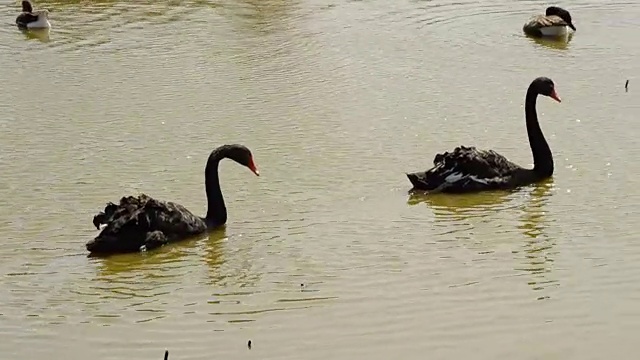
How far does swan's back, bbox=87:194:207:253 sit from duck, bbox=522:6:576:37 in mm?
8372

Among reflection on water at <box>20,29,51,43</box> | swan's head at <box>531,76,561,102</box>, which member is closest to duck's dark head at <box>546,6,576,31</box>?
swan's head at <box>531,76,561,102</box>

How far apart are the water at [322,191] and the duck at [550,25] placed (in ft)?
0.88

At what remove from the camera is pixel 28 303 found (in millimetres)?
6816

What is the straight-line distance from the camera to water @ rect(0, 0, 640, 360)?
6.23 meters

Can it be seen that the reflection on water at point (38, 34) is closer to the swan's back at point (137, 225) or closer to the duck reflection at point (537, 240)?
the swan's back at point (137, 225)

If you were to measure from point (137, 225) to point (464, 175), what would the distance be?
2.60 metres

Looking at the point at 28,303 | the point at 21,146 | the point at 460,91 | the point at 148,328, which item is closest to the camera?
the point at 148,328

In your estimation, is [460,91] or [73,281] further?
[460,91]

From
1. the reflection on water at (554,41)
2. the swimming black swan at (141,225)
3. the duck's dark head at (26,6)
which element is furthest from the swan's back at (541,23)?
the swimming black swan at (141,225)

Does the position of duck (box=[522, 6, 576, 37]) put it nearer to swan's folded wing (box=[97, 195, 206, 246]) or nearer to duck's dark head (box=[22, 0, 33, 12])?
duck's dark head (box=[22, 0, 33, 12])

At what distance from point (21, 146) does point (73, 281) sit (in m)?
3.61

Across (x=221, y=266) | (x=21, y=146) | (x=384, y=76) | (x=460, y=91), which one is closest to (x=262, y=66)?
(x=384, y=76)

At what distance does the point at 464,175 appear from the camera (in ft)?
29.6

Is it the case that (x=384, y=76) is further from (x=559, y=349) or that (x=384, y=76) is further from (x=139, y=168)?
(x=559, y=349)
